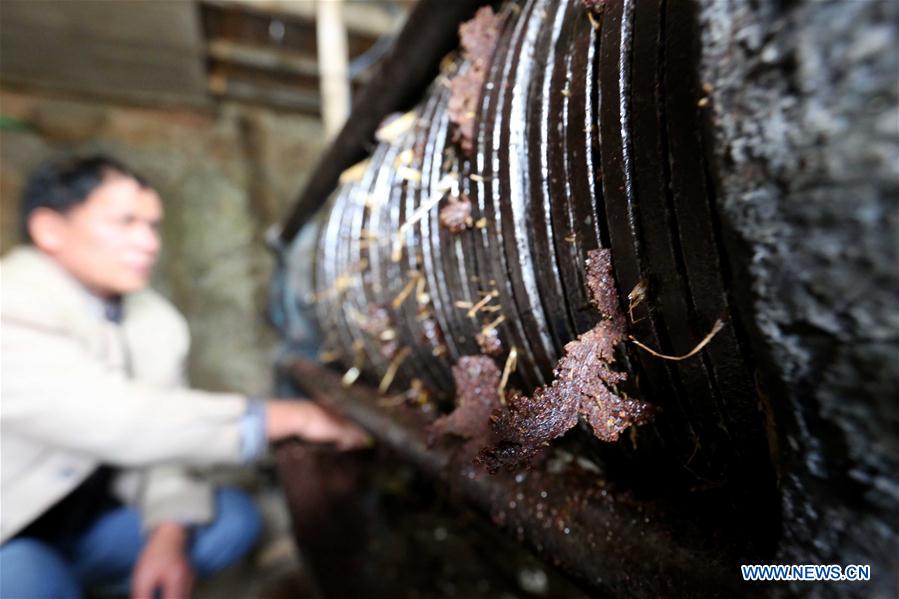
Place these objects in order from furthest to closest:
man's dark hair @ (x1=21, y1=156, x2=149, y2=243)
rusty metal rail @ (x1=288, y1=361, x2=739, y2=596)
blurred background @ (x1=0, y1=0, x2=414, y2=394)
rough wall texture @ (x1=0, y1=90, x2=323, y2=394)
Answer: rough wall texture @ (x1=0, y1=90, x2=323, y2=394) → blurred background @ (x1=0, y1=0, x2=414, y2=394) → man's dark hair @ (x1=21, y1=156, x2=149, y2=243) → rusty metal rail @ (x1=288, y1=361, x2=739, y2=596)

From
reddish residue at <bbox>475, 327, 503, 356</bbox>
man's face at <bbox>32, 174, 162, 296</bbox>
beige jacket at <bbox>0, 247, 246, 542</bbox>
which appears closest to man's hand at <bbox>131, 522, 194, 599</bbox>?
beige jacket at <bbox>0, 247, 246, 542</bbox>

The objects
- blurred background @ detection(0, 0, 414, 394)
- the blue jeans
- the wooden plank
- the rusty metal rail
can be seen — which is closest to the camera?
the rusty metal rail

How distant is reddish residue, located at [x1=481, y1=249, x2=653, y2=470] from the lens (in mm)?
537

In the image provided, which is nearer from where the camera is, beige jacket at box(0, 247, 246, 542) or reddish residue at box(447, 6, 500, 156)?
reddish residue at box(447, 6, 500, 156)

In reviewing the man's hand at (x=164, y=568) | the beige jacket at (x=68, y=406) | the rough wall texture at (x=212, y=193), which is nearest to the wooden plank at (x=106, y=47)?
the rough wall texture at (x=212, y=193)

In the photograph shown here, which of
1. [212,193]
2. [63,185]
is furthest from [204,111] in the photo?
[63,185]

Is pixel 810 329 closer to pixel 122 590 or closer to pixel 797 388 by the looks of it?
pixel 797 388

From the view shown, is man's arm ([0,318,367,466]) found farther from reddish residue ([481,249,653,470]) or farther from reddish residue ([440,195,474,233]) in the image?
reddish residue ([481,249,653,470])

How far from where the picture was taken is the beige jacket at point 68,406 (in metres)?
1.37

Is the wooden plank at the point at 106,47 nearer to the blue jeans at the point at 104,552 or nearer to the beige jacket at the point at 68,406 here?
the beige jacket at the point at 68,406

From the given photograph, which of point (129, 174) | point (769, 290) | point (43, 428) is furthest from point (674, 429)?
point (129, 174)

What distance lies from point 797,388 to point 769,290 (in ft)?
0.24

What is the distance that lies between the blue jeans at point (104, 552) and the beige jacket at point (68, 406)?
5.1 inches

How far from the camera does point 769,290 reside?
0.32 metres
